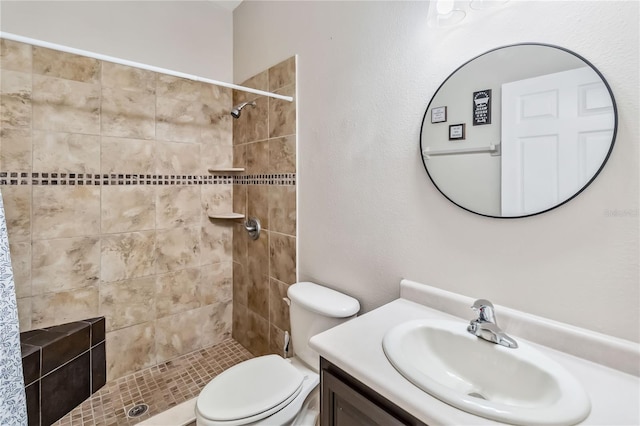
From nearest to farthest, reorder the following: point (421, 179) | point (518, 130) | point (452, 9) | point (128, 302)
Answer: point (518, 130)
point (452, 9)
point (421, 179)
point (128, 302)

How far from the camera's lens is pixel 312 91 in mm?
1628

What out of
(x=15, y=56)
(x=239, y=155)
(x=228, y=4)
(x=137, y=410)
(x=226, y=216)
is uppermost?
(x=228, y=4)

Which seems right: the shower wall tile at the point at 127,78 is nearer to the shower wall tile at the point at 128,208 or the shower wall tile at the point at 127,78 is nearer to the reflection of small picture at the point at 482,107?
the shower wall tile at the point at 128,208

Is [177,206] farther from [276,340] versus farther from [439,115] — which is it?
[439,115]

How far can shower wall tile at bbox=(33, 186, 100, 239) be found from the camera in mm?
1622

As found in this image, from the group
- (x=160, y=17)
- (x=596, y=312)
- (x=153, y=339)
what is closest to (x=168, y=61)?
(x=160, y=17)

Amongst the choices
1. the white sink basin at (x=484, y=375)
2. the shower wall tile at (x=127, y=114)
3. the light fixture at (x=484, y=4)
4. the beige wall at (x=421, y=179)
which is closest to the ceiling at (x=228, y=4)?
the beige wall at (x=421, y=179)

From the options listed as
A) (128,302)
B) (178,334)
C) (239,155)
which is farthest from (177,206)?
(178,334)

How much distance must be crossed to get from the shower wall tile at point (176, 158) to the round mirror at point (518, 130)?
164cm

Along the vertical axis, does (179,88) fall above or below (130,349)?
above

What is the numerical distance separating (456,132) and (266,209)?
1278mm

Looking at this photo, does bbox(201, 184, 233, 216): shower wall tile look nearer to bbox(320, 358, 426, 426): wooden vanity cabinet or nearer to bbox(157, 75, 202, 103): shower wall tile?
bbox(157, 75, 202, 103): shower wall tile

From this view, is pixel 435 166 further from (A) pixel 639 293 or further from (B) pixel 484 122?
(A) pixel 639 293

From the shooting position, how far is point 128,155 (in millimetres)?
1880
